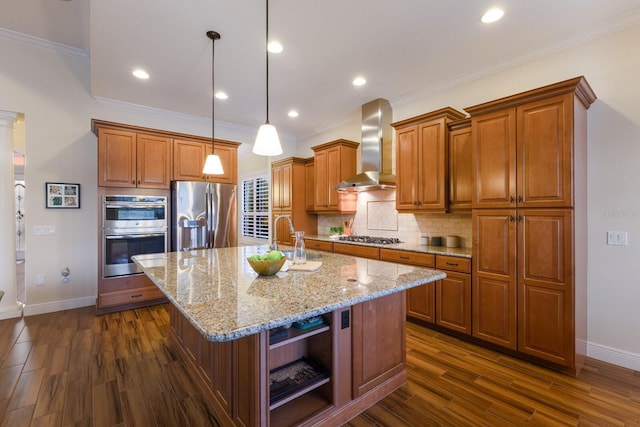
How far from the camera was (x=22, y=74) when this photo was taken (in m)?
3.58

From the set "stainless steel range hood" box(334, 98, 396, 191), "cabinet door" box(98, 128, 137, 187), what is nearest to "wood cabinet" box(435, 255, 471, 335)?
"stainless steel range hood" box(334, 98, 396, 191)

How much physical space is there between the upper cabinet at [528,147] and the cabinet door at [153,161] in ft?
12.8

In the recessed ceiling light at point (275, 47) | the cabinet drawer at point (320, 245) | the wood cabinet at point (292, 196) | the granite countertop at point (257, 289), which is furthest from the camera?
the wood cabinet at point (292, 196)

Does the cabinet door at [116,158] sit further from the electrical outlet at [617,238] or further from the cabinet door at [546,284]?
the electrical outlet at [617,238]

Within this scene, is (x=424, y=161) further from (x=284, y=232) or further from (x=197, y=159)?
(x=197, y=159)

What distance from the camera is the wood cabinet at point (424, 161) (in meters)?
3.32

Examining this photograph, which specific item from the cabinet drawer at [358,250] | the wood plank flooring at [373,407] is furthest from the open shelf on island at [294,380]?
the cabinet drawer at [358,250]

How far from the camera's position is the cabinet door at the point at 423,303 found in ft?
10.4

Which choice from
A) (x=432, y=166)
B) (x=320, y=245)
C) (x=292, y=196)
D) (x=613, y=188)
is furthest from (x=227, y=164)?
(x=613, y=188)

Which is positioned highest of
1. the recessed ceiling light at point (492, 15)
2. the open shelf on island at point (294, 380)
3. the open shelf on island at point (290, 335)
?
the recessed ceiling light at point (492, 15)

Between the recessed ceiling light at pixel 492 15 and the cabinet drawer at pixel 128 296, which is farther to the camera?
the cabinet drawer at pixel 128 296

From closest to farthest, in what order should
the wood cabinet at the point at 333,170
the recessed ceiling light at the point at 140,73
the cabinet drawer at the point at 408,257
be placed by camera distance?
1. the cabinet drawer at the point at 408,257
2. the recessed ceiling light at the point at 140,73
3. the wood cabinet at the point at 333,170

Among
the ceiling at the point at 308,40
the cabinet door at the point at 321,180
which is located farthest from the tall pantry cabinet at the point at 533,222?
the cabinet door at the point at 321,180

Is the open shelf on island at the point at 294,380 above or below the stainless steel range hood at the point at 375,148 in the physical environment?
below
